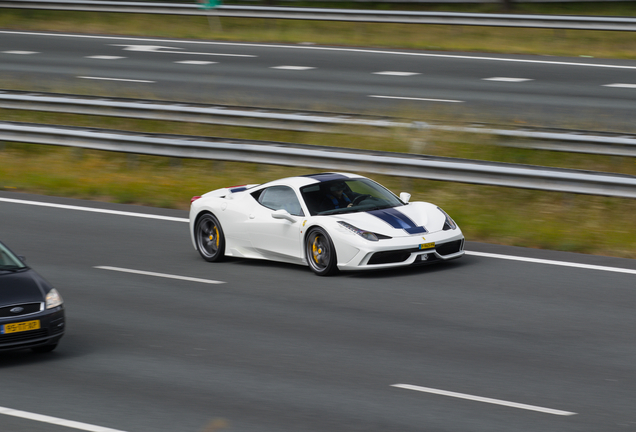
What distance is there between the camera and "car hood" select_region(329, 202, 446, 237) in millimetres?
11539

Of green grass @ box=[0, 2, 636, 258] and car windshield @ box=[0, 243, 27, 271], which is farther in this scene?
green grass @ box=[0, 2, 636, 258]

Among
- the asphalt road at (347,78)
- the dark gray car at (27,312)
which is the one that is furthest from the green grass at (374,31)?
the dark gray car at (27,312)

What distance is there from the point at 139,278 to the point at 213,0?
824 inches

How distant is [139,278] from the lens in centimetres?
1191

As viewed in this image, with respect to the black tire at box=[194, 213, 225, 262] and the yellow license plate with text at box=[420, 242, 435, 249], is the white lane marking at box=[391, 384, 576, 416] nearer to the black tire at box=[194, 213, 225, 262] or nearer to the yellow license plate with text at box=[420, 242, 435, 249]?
the yellow license plate with text at box=[420, 242, 435, 249]

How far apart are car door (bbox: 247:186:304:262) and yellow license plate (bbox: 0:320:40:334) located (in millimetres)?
4185

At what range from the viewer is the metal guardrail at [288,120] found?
52.0 ft

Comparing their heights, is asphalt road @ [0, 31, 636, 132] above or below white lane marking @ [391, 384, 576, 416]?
above

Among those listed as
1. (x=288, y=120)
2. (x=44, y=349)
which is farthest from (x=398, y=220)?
(x=288, y=120)

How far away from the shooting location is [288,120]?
18828 mm

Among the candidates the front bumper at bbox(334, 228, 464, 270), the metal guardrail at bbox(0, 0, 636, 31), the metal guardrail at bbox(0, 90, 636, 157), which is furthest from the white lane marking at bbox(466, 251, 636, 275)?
the metal guardrail at bbox(0, 0, 636, 31)

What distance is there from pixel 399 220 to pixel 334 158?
484 centimetres

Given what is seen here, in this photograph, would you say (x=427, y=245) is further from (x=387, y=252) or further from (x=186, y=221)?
(x=186, y=221)

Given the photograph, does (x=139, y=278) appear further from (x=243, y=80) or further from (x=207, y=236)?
(x=243, y=80)
